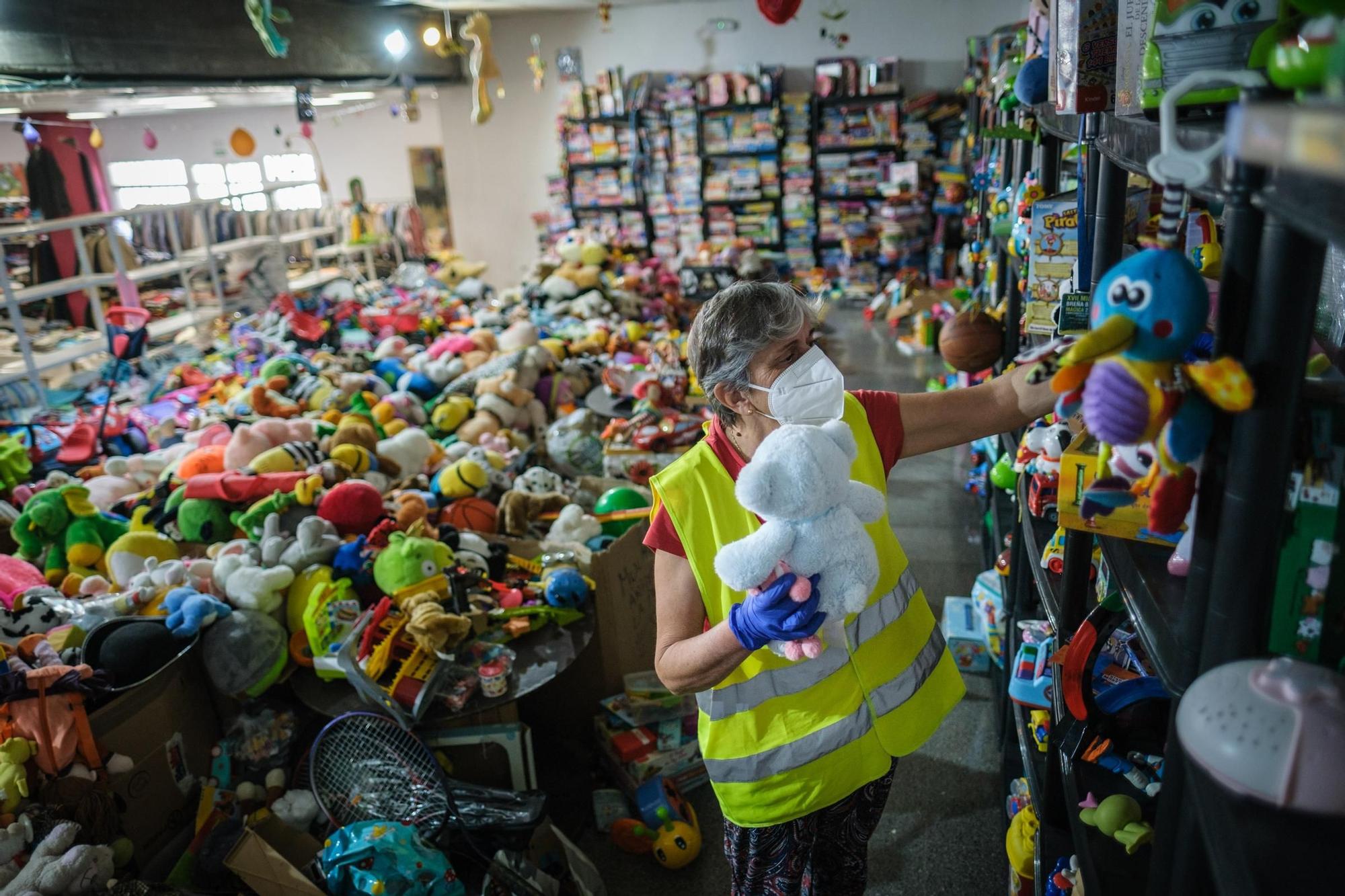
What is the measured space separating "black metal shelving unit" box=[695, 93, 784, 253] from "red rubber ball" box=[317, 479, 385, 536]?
723 centimetres

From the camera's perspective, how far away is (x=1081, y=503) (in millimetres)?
1108

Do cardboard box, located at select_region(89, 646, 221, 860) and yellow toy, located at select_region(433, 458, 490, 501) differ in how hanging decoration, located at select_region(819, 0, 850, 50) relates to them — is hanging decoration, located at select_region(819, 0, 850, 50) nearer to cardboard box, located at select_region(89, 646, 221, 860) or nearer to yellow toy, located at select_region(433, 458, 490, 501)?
Answer: yellow toy, located at select_region(433, 458, 490, 501)

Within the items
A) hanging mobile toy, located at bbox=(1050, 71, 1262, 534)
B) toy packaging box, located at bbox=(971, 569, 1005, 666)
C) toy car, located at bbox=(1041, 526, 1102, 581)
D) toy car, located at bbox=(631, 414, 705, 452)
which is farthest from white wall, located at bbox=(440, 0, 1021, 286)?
hanging mobile toy, located at bbox=(1050, 71, 1262, 534)

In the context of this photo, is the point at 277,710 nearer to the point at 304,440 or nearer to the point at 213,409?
the point at 304,440

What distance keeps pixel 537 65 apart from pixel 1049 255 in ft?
25.9

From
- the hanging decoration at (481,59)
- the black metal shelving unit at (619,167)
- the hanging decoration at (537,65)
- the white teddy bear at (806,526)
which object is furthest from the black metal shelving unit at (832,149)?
the white teddy bear at (806,526)

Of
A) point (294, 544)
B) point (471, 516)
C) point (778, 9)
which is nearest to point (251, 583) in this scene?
point (294, 544)

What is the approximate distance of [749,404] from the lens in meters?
1.41

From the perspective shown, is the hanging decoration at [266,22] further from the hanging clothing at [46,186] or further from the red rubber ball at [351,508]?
the hanging clothing at [46,186]

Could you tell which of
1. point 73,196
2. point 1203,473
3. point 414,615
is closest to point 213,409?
point 414,615

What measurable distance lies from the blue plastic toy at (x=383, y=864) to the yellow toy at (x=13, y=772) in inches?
25.4

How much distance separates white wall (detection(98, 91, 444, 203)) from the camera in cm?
986

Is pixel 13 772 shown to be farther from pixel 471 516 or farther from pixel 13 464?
pixel 13 464

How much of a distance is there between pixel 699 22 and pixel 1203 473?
9.39 meters
